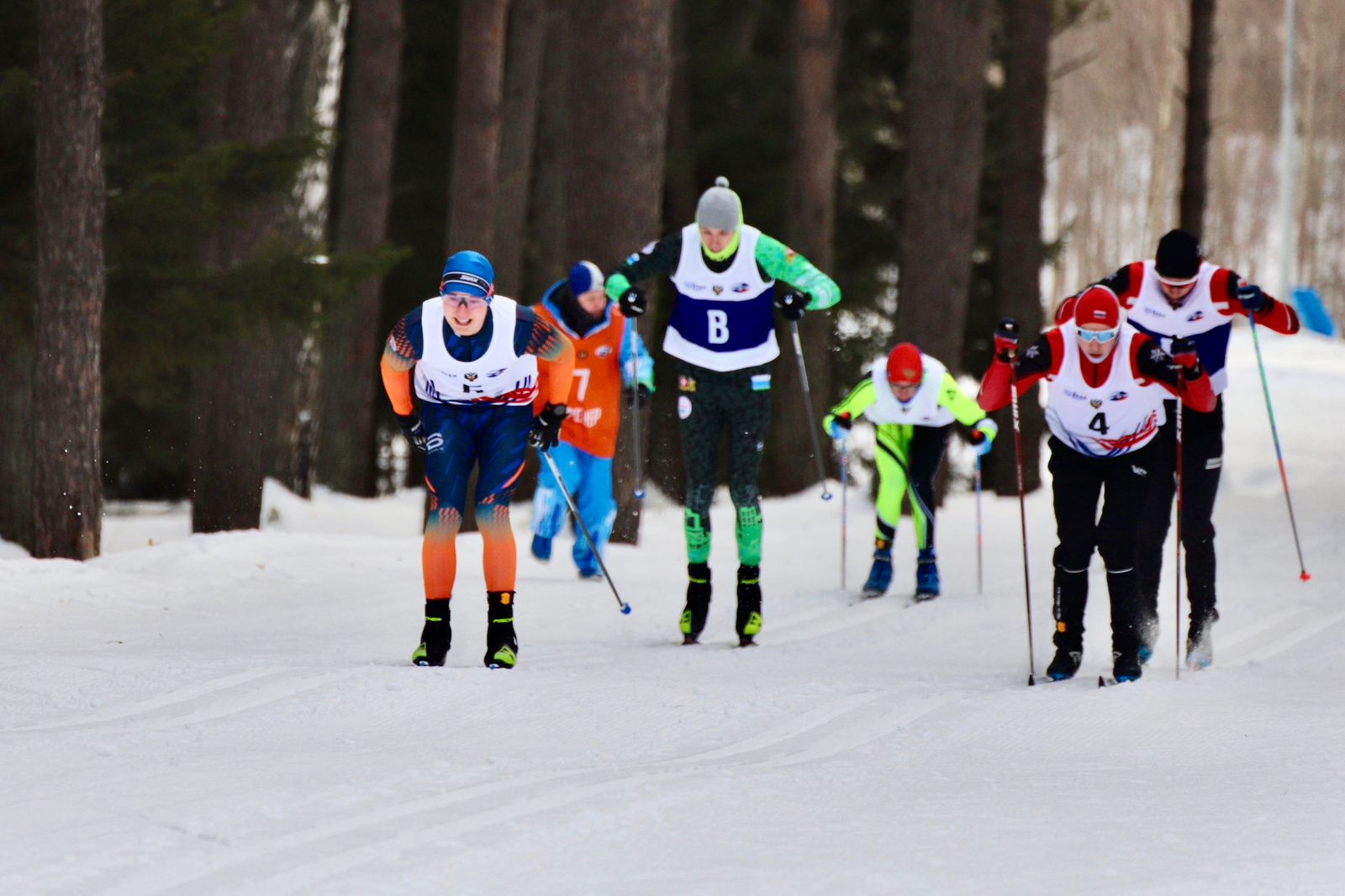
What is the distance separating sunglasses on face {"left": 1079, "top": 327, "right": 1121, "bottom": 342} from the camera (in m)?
6.98

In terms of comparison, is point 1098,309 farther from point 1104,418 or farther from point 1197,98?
point 1197,98

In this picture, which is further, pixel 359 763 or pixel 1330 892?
pixel 359 763

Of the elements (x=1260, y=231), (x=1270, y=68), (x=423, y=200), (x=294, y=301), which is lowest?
(x=294, y=301)

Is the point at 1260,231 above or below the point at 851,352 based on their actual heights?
above

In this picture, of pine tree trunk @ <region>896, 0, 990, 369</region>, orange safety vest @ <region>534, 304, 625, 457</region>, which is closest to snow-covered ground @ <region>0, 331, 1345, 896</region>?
orange safety vest @ <region>534, 304, 625, 457</region>

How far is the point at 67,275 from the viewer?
9.97 meters

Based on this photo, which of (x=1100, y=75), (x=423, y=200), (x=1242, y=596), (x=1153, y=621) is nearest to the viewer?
(x=1153, y=621)

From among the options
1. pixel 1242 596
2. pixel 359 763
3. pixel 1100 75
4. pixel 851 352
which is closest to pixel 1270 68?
pixel 1100 75

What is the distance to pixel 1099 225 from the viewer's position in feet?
202

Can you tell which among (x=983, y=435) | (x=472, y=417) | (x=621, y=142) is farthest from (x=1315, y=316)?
(x=472, y=417)

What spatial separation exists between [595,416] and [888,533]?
204cm

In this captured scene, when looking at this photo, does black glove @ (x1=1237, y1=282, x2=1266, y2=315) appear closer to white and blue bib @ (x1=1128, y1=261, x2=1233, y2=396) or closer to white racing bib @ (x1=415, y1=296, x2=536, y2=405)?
white and blue bib @ (x1=1128, y1=261, x2=1233, y2=396)

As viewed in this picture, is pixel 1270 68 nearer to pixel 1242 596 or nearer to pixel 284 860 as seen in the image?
pixel 1242 596

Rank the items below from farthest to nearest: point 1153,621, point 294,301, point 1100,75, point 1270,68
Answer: point 1100,75, point 1270,68, point 294,301, point 1153,621
